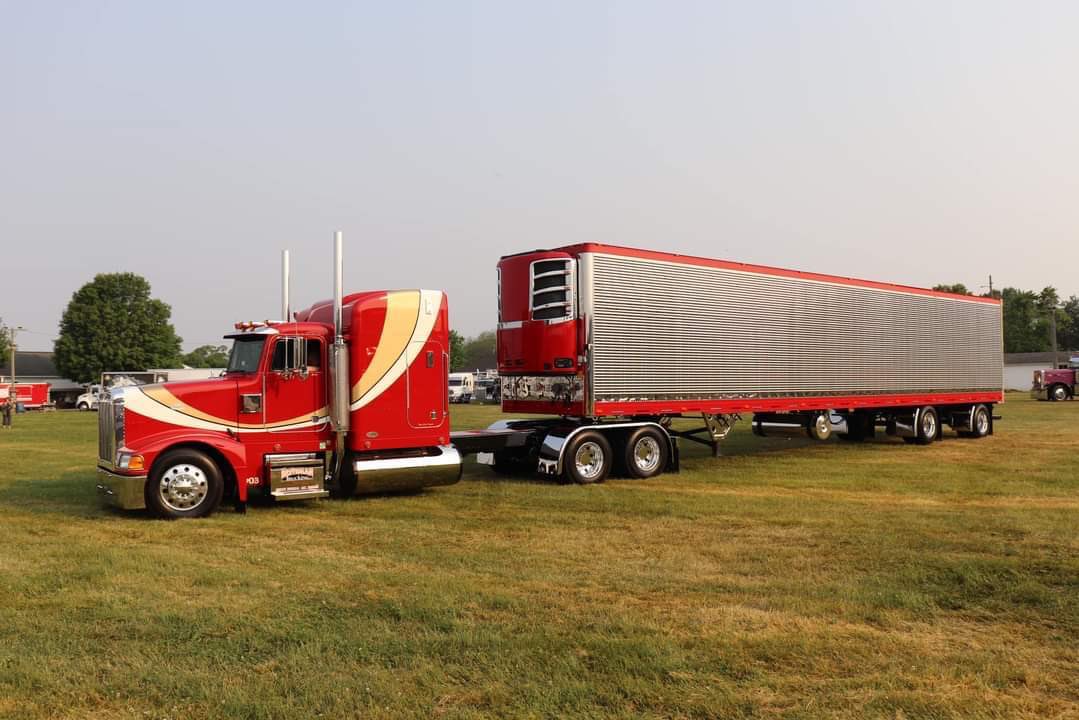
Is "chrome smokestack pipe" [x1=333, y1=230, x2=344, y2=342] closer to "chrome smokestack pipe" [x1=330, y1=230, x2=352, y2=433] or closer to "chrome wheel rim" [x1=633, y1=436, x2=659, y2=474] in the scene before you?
"chrome smokestack pipe" [x1=330, y1=230, x2=352, y2=433]

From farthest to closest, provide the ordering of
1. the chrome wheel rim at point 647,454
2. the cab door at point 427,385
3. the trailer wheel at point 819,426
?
the trailer wheel at point 819,426 < the chrome wheel rim at point 647,454 < the cab door at point 427,385

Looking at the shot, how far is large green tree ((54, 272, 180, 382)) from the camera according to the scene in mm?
78125

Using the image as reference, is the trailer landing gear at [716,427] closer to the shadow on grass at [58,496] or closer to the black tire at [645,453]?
the black tire at [645,453]

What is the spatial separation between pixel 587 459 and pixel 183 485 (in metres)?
6.62

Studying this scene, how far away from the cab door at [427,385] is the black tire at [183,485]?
2.92 meters

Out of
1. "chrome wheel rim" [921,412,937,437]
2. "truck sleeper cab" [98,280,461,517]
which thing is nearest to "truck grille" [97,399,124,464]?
"truck sleeper cab" [98,280,461,517]

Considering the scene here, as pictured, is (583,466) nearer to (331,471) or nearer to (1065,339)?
(331,471)

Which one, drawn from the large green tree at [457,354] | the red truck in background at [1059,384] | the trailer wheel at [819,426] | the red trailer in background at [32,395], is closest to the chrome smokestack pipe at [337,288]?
the trailer wheel at [819,426]

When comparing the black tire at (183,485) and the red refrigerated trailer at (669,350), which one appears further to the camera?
the red refrigerated trailer at (669,350)

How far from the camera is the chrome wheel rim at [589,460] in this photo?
14883 mm

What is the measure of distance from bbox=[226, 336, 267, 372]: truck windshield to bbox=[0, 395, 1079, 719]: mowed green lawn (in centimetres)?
203

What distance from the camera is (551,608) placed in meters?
6.73

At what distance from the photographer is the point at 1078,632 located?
609 cm

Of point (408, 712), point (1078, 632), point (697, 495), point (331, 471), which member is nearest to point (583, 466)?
point (697, 495)
